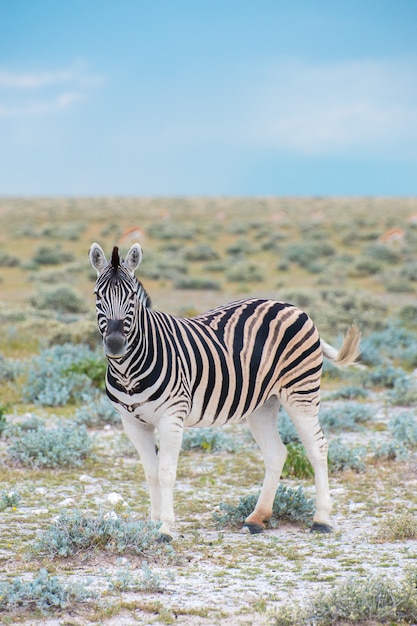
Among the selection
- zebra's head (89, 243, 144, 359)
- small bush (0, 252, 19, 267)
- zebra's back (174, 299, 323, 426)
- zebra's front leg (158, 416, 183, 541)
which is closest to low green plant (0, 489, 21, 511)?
zebra's front leg (158, 416, 183, 541)

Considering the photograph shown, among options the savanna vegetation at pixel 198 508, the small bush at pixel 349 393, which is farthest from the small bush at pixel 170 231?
the small bush at pixel 349 393

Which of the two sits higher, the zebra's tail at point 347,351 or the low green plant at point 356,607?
the zebra's tail at point 347,351

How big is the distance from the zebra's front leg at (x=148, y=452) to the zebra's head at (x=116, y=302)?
74 cm

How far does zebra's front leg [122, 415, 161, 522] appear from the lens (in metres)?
6.27

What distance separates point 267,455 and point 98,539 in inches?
68.3

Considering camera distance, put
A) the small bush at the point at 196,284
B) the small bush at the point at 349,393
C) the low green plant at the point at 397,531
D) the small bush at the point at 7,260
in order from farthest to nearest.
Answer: the small bush at the point at 7,260 → the small bush at the point at 196,284 → the small bush at the point at 349,393 → the low green plant at the point at 397,531

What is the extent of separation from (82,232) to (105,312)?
3849cm

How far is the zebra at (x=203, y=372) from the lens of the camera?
234 inches

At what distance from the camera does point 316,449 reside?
22.2 feet

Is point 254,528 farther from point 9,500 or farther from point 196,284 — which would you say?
point 196,284

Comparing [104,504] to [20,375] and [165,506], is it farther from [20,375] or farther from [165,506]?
[20,375]

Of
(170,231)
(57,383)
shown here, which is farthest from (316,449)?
(170,231)

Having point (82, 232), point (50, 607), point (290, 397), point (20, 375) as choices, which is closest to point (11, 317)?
point (20, 375)

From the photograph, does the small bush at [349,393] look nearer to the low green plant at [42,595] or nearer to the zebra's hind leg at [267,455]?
the zebra's hind leg at [267,455]
